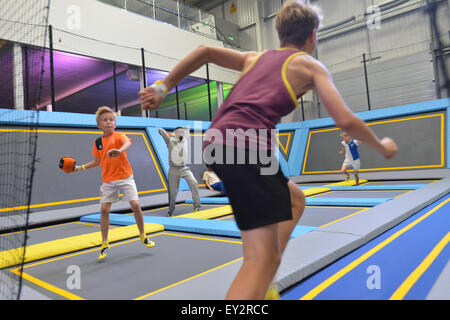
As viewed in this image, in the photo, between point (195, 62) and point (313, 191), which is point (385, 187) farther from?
point (195, 62)

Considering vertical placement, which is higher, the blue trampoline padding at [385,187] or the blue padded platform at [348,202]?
the blue trampoline padding at [385,187]

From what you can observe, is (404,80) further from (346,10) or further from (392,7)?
(346,10)

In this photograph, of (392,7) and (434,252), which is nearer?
(434,252)

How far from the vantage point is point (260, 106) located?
113 cm

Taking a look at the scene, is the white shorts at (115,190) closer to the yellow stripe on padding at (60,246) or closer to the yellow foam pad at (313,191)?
the yellow stripe on padding at (60,246)

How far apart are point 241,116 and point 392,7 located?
562 inches

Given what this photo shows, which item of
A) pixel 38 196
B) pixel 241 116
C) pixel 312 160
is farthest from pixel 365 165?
pixel 241 116

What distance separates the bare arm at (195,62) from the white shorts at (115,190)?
1963mm

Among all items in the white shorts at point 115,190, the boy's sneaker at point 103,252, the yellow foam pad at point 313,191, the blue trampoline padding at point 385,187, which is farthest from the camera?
the yellow foam pad at point 313,191

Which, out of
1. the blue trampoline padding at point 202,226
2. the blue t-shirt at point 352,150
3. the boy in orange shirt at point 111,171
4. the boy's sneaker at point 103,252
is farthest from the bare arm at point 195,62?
the blue t-shirt at point 352,150

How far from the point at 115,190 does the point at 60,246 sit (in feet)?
3.21

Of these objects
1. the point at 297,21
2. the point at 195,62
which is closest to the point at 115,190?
the point at 195,62

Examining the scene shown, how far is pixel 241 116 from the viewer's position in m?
1.14

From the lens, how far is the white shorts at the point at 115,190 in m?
3.01
